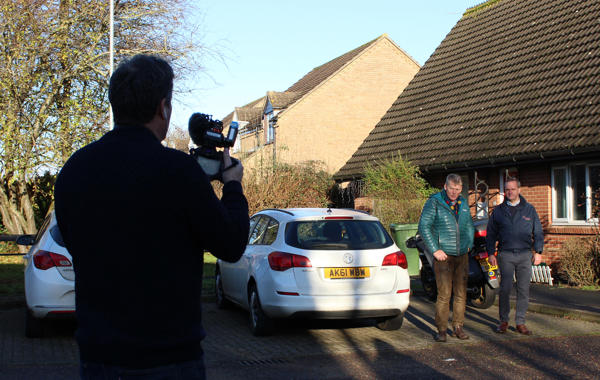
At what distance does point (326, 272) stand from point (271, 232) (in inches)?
46.8

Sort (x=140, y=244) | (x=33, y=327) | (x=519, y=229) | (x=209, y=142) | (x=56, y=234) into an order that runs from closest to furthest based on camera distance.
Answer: (x=140, y=244), (x=209, y=142), (x=56, y=234), (x=33, y=327), (x=519, y=229)

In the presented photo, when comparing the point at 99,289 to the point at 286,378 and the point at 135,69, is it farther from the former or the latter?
the point at 286,378

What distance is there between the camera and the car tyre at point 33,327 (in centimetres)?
A: 827

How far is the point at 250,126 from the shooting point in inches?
1483

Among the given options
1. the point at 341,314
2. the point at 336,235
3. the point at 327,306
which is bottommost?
the point at 341,314

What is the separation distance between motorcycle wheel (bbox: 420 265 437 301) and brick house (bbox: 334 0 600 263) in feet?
13.7

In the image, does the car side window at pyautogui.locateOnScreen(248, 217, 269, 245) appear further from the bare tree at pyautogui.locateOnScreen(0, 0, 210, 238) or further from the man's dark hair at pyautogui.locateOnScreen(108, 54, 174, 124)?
the bare tree at pyautogui.locateOnScreen(0, 0, 210, 238)

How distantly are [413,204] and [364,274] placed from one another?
831cm

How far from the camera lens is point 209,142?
275 centimetres

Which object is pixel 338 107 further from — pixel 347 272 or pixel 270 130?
pixel 347 272

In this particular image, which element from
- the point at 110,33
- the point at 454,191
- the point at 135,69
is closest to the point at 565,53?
the point at 454,191

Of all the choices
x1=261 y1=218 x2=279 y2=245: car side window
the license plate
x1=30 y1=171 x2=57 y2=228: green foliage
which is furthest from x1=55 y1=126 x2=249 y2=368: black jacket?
x1=30 y1=171 x2=57 y2=228: green foliage

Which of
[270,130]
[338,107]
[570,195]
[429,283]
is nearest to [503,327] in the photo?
[429,283]

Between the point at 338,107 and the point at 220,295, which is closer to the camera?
the point at 220,295
